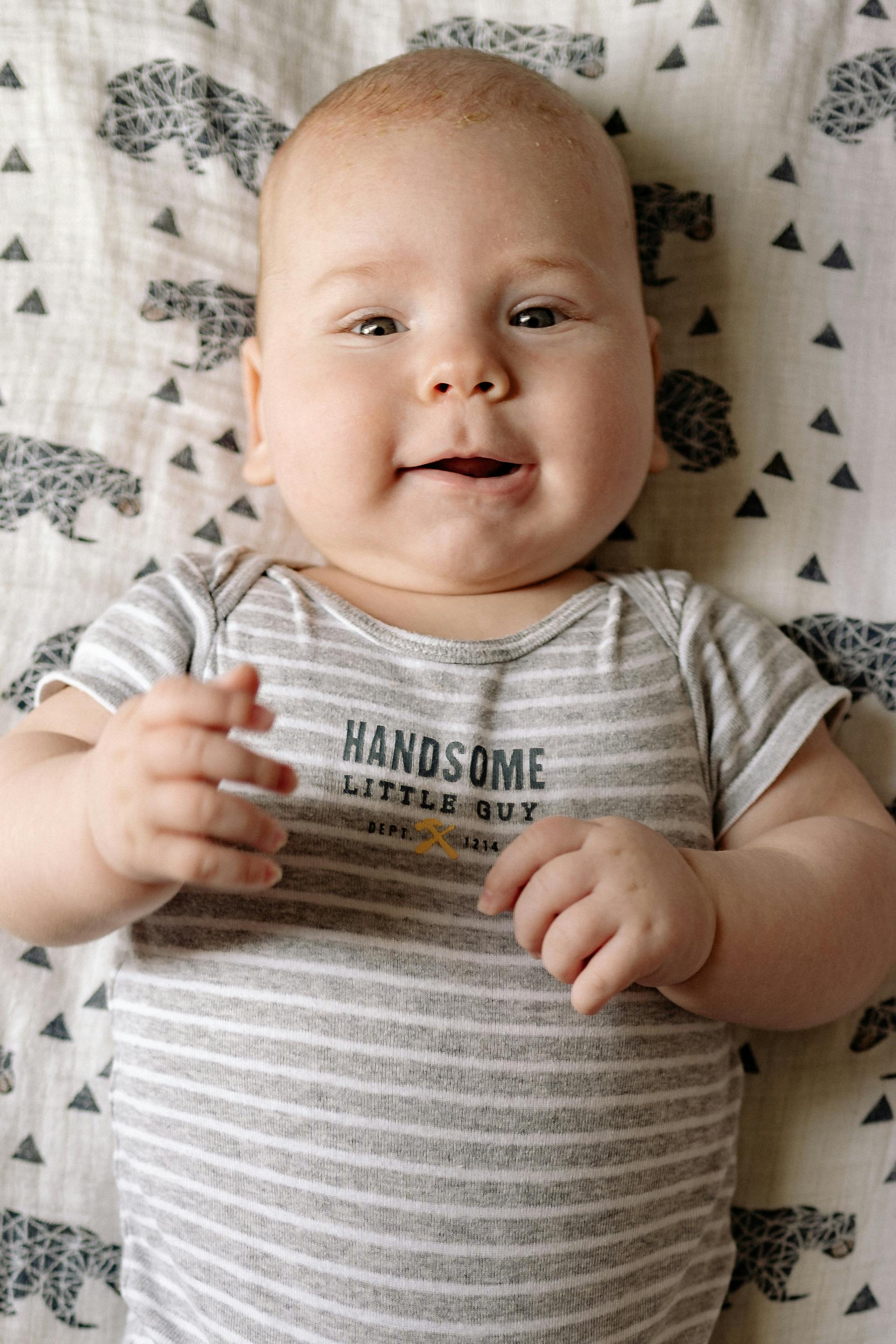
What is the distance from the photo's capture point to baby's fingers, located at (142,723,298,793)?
0.65m

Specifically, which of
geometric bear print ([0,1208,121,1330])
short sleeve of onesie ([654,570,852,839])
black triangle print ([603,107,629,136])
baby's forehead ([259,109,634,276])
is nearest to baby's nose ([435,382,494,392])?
baby's forehead ([259,109,634,276])

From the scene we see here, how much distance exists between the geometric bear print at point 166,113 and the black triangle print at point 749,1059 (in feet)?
3.38

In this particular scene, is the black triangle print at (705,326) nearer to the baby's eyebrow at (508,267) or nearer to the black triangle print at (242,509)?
the baby's eyebrow at (508,267)

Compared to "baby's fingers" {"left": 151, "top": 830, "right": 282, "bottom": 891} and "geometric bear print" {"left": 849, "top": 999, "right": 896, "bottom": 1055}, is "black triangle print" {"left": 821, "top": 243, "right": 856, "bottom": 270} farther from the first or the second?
"baby's fingers" {"left": 151, "top": 830, "right": 282, "bottom": 891}

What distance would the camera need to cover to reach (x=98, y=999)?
107 centimetres

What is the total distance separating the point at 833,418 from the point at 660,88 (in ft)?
1.33

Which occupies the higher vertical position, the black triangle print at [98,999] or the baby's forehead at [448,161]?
the baby's forehead at [448,161]

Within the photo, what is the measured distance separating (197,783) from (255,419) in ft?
1.81

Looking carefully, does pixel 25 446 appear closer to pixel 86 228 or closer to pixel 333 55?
pixel 86 228

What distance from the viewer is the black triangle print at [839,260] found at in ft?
3.87

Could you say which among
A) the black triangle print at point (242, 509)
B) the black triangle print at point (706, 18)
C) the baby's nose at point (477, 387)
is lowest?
the black triangle print at point (242, 509)

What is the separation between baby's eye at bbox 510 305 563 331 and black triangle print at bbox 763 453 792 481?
0.33 metres

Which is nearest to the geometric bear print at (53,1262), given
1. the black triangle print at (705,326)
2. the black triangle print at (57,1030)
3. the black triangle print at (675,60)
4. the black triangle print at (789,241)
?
the black triangle print at (57,1030)

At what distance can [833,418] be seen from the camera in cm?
117
